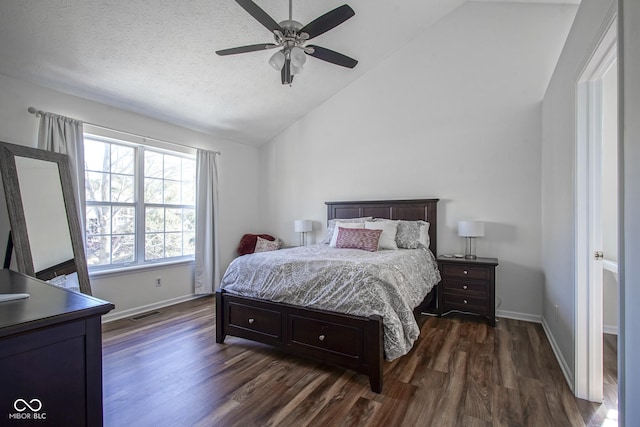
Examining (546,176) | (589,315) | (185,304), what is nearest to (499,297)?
(546,176)

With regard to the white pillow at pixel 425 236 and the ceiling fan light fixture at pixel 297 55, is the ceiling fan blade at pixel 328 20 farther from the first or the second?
the white pillow at pixel 425 236

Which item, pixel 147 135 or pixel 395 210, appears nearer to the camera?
pixel 147 135

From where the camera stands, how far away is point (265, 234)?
5.33m

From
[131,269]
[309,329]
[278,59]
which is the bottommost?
[309,329]

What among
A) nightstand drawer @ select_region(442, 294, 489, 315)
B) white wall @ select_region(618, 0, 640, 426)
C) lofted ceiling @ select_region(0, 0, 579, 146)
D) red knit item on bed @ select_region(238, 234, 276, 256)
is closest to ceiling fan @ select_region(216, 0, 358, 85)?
lofted ceiling @ select_region(0, 0, 579, 146)

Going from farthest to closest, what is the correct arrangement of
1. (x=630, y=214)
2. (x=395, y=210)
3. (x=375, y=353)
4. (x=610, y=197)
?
(x=395, y=210)
(x=610, y=197)
(x=375, y=353)
(x=630, y=214)

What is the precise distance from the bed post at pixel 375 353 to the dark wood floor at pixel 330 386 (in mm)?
82

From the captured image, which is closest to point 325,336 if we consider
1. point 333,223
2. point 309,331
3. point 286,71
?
point 309,331

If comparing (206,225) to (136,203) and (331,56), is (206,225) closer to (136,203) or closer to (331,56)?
(136,203)

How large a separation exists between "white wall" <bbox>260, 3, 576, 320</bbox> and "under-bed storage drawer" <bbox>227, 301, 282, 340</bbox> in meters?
2.29

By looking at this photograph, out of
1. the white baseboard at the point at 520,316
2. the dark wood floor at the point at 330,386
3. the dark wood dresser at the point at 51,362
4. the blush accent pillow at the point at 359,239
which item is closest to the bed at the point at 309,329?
the dark wood floor at the point at 330,386

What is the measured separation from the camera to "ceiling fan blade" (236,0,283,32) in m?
1.90

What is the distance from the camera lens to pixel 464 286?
341cm

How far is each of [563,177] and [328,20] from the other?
2200mm
